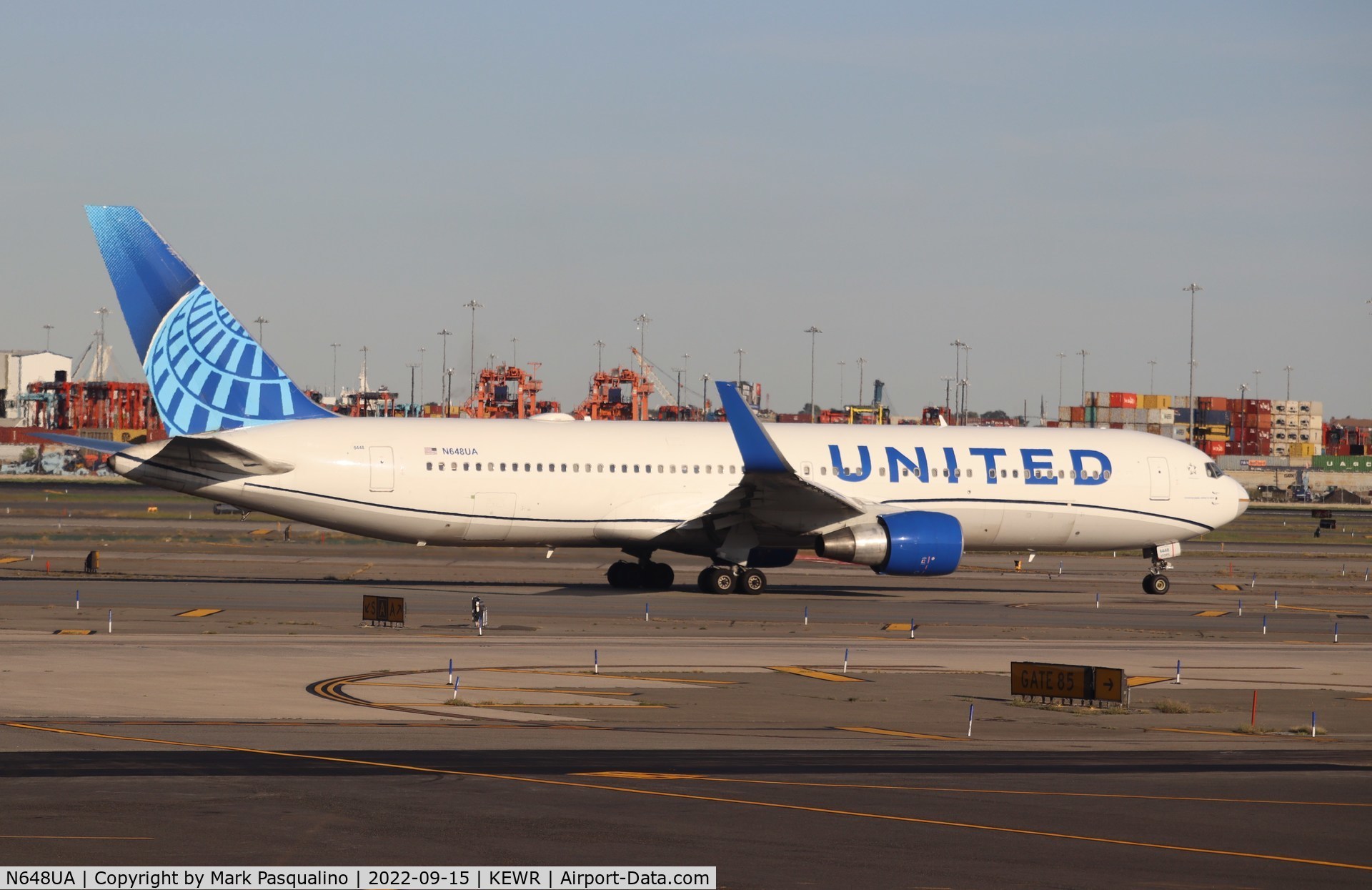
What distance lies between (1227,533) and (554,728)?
6338cm

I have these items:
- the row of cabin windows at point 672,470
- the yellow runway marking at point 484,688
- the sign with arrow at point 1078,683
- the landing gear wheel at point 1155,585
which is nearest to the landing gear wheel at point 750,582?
the row of cabin windows at point 672,470

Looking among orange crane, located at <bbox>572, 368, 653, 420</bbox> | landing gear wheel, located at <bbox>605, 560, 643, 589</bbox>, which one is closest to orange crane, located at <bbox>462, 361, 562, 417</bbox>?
orange crane, located at <bbox>572, 368, 653, 420</bbox>

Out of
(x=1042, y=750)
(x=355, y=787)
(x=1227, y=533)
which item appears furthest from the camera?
(x=1227, y=533)

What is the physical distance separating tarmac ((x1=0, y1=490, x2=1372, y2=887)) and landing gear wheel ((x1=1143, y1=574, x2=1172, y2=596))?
2128mm

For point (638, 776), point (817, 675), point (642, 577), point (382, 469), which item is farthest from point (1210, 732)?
point (382, 469)

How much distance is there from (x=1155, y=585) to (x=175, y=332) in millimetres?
26985

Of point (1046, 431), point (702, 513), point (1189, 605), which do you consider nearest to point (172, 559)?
point (702, 513)

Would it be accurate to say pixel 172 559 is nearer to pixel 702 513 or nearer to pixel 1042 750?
pixel 702 513

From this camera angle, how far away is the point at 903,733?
1903cm

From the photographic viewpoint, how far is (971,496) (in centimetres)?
4000

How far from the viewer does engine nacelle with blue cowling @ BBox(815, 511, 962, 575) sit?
35938 mm

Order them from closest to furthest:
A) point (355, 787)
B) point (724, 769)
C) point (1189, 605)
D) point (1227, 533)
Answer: point (355, 787) < point (724, 769) < point (1189, 605) < point (1227, 533)

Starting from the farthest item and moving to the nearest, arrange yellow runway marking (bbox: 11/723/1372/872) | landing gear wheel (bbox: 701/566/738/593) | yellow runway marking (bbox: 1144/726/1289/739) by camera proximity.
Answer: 1. landing gear wheel (bbox: 701/566/738/593)
2. yellow runway marking (bbox: 1144/726/1289/739)
3. yellow runway marking (bbox: 11/723/1372/872)

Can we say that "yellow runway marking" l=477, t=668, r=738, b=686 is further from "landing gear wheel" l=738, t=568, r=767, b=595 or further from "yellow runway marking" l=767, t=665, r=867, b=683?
"landing gear wheel" l=738, t=568, r=767, b=595
